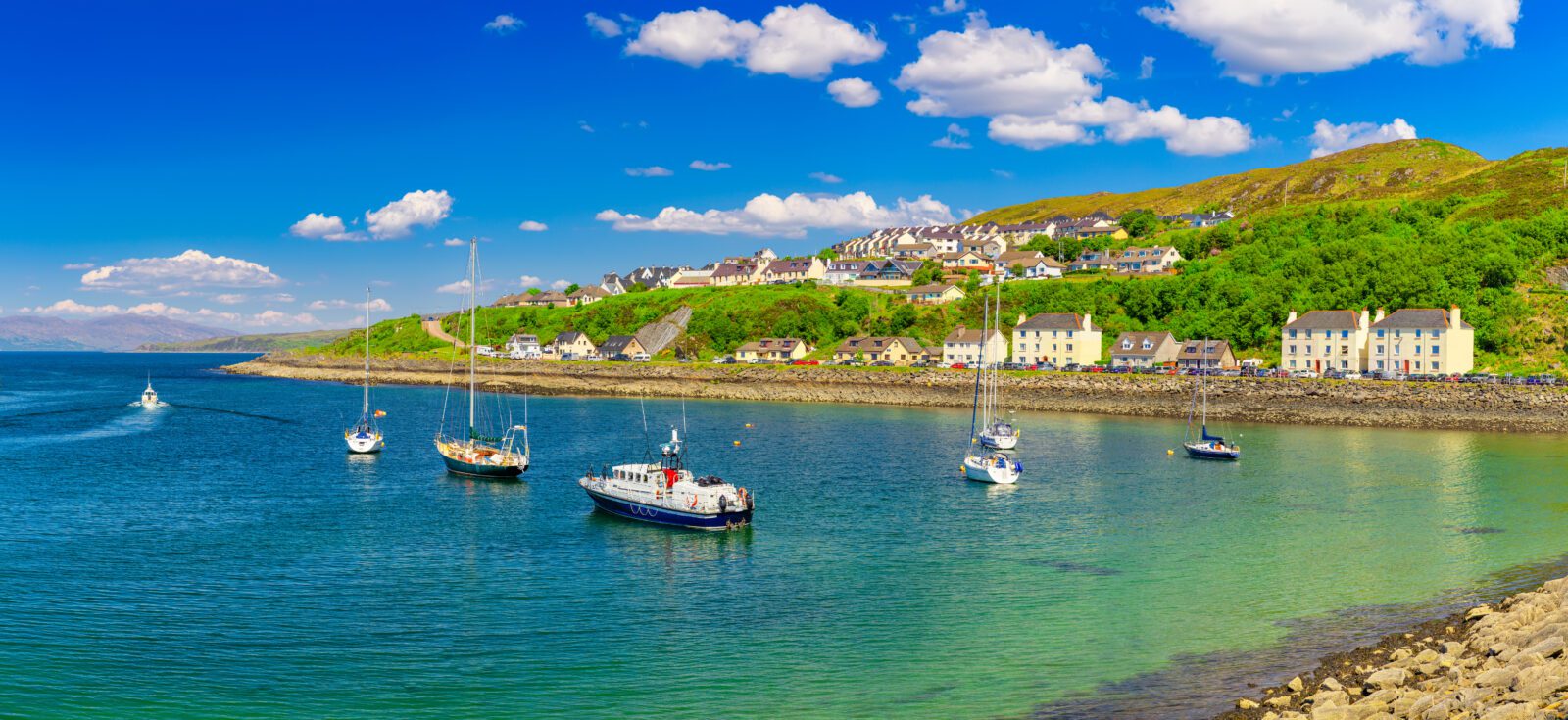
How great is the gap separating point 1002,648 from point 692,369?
407 ft

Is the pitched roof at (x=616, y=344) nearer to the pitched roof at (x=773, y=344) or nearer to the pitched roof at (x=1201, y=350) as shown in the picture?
the pitched roof at (x=773, y=344)

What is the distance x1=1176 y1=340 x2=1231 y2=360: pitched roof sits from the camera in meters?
123

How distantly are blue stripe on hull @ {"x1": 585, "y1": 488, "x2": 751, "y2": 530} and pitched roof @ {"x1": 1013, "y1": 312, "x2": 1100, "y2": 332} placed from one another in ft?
333

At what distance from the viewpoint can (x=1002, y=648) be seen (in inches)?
1134

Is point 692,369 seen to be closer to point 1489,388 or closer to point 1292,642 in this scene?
point 1489,388

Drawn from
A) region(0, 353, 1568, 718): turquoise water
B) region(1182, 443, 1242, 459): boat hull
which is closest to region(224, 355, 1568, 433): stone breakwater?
region(0, 353, 1568, 718): turquoise water

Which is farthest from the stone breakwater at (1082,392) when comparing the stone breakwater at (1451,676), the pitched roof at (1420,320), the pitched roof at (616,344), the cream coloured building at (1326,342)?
the stone breakwater at (1451,676)

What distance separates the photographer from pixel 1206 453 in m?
70.2

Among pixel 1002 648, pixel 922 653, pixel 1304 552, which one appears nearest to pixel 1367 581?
pixel 1304 552

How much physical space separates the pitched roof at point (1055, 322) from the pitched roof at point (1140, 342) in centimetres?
626

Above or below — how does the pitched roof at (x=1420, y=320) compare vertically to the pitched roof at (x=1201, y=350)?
above

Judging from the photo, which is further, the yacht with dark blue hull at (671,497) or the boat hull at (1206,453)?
the boat hull at (1206,453)

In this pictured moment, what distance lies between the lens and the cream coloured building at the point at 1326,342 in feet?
383

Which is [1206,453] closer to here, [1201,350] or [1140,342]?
[1201,350]
